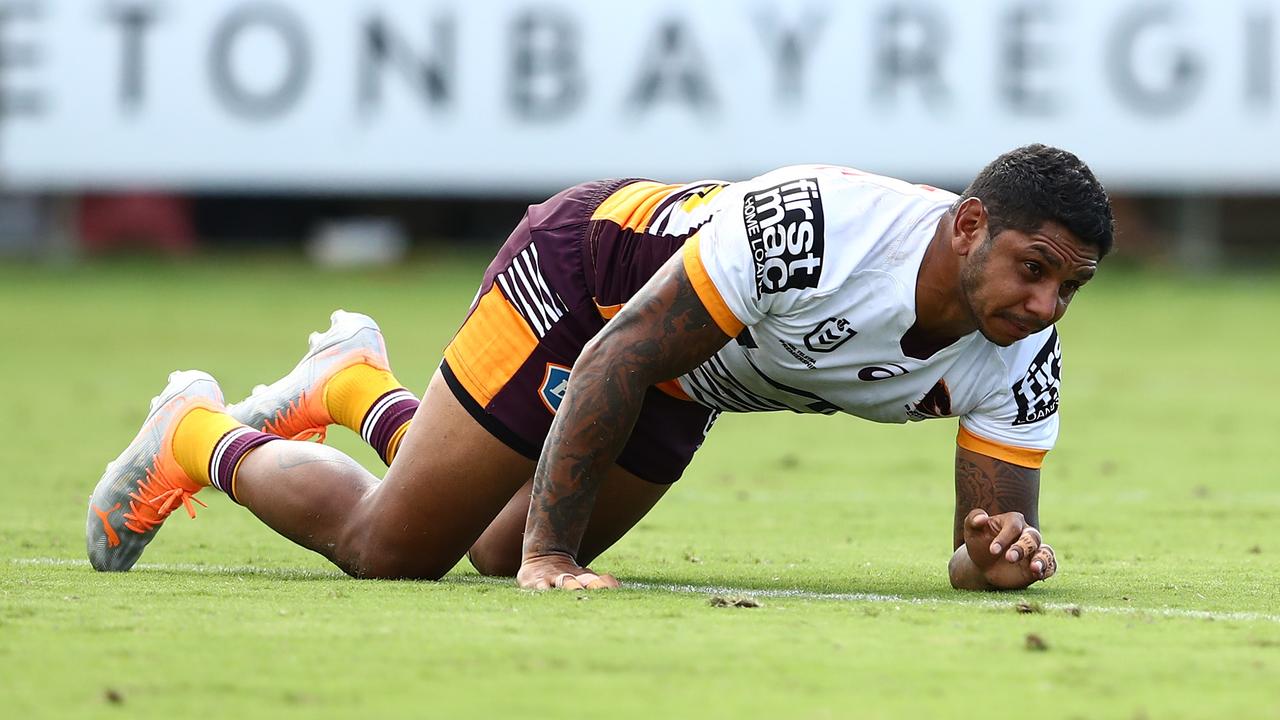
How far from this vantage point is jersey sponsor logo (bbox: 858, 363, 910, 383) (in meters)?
4.94

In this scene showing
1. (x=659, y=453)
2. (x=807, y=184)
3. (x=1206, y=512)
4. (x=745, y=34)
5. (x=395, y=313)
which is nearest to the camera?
(x=807, y=184)

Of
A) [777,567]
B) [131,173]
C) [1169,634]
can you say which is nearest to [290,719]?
[1169,634]

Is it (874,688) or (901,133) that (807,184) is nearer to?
(874,688)

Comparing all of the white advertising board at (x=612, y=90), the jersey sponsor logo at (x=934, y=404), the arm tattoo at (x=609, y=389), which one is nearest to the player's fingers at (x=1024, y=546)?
the jersey sponsor logo at (x=934, y=404)

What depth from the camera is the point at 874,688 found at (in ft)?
12.0

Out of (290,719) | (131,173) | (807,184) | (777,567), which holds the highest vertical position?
(807,184)

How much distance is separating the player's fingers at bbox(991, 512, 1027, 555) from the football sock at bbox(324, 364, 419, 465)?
1.91 metres

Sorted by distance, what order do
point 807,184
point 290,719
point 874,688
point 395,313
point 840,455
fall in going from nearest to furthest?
point 290,719 → point 874,688 → point 807,184 → point 840,455 → point 395,313

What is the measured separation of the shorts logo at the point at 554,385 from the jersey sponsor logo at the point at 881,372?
0.85 meters

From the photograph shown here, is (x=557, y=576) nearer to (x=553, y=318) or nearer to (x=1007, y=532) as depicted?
(x=553, y=318)

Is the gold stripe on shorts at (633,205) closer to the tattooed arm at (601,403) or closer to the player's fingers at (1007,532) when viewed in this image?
the tattooed arm at (601,403)

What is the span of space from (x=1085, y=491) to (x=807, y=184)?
383 cm

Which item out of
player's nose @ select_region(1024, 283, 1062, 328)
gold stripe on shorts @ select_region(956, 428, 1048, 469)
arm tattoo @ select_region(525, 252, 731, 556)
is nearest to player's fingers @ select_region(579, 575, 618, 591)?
arm tattoo @ select_region(525, 252, 731, 556)

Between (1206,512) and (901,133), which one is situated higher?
(1206,512)
